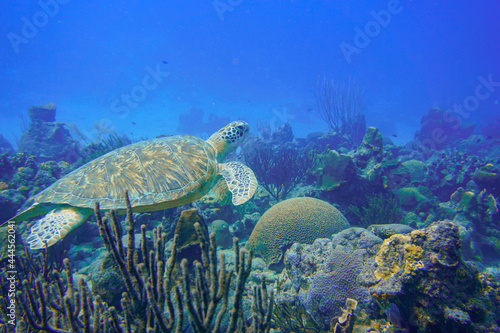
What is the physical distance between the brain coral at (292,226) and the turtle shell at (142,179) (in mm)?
1810

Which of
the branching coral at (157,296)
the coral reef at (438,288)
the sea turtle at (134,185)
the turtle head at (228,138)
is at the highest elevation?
the turtle head at (228,138)

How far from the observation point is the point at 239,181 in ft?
12.9

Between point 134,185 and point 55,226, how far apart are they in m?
1.30

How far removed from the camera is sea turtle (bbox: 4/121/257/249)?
10.1 ft

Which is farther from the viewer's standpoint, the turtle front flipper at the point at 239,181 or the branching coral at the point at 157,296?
the turtle front flipper at the point at 239,181

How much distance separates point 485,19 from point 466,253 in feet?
382

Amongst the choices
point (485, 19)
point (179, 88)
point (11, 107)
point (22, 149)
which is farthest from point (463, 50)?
point (11, 107)

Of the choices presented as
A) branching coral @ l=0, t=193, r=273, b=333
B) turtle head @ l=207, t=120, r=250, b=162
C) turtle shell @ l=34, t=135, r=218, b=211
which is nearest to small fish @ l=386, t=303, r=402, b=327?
branching coral @ l=0, t=193, r=273, b=333

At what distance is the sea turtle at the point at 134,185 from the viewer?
307cm

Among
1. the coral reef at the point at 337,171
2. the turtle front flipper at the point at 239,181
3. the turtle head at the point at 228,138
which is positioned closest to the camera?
the turtle front flipper at the point at 239,181

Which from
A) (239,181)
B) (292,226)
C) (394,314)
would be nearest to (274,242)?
(292,226)

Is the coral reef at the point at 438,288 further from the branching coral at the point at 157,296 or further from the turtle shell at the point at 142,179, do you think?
the turtle shell at the point at 142,179

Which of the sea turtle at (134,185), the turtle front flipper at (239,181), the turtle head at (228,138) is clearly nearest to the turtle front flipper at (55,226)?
the sea turtle at (134,185)

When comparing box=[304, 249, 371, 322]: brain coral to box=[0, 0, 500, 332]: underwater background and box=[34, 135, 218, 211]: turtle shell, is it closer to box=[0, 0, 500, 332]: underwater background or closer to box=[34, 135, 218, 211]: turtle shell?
box=[0, 0, 500, 332]: underwater background
